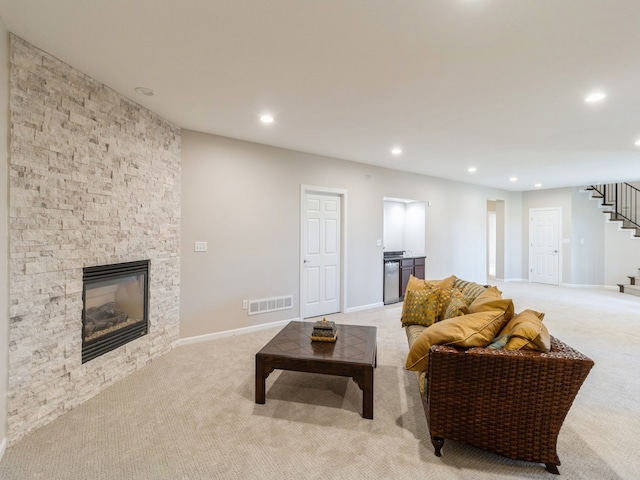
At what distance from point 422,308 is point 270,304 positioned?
2169mm

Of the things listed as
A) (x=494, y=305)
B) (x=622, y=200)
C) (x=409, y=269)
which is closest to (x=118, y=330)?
(x=494, y=305)

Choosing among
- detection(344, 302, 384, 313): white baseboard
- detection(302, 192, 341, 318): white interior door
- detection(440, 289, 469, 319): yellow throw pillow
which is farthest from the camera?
detection(344, 302, 384, 313): white baseboard

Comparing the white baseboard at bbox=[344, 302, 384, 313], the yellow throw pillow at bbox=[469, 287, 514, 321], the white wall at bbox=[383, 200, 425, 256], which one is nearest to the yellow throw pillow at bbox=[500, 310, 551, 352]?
the yellow throw pillow at bbox=[469, 287, 514, 321]

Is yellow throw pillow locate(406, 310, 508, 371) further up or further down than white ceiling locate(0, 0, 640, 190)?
further down

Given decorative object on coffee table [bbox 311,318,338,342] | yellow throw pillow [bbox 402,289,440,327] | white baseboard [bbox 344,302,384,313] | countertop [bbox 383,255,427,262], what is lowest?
white baseboard [bbox 344,302,384,313]

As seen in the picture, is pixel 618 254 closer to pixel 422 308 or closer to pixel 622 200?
pixel 622 200

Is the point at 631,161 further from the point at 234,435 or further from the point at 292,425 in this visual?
the point at 234,435

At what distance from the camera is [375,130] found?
3.72 meters

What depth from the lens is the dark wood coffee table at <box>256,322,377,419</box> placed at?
223cm

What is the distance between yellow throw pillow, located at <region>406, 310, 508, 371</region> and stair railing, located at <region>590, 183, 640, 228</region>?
8205 mm

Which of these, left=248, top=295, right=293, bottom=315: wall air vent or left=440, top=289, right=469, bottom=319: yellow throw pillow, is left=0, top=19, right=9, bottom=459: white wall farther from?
left=440, top=289, right=469, bottom=319: yellow throw pillow

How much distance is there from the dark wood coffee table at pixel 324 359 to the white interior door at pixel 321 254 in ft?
6.97

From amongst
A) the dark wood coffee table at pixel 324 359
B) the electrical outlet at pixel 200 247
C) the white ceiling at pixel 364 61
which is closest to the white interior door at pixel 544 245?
the white ceiling at pixel 364 61

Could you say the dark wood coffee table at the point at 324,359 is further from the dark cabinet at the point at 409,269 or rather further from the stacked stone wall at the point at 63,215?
the dark cabinet at the point at 409,269
